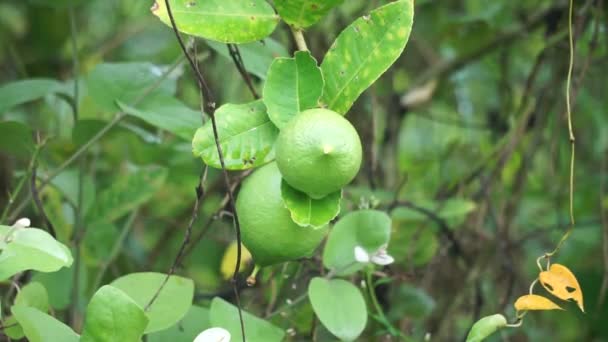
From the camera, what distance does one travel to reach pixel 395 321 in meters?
1.11

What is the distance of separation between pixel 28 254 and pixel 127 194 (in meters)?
0.42

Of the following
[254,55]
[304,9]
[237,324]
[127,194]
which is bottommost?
[127,194]

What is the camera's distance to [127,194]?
997 mm

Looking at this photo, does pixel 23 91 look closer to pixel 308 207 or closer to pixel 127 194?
pixel 127 194

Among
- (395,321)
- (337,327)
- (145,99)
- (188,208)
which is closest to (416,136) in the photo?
(188,208)

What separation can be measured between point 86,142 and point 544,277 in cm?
51

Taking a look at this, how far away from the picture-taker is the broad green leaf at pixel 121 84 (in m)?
0.88

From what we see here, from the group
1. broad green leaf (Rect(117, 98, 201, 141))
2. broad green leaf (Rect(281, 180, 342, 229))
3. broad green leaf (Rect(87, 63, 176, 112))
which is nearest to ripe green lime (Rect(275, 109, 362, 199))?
broad green leaf (Rect(281, 180, 342, 229))

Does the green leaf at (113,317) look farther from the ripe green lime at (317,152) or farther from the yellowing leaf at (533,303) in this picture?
the yellowing leaf at (533,303)

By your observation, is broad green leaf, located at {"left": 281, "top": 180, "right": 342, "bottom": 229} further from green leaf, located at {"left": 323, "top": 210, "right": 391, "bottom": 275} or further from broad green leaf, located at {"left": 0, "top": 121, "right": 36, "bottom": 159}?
broad green leaf, located at {"left": 0, "top": 121, "right": 36, "bottom": 159}

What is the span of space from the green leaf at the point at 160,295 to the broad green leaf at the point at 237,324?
25 mm

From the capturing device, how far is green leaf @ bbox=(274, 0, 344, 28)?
0.63m

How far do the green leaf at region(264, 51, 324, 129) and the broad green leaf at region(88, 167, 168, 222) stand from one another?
40cm

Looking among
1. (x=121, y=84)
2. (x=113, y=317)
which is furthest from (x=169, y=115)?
(x=113, y=317)
